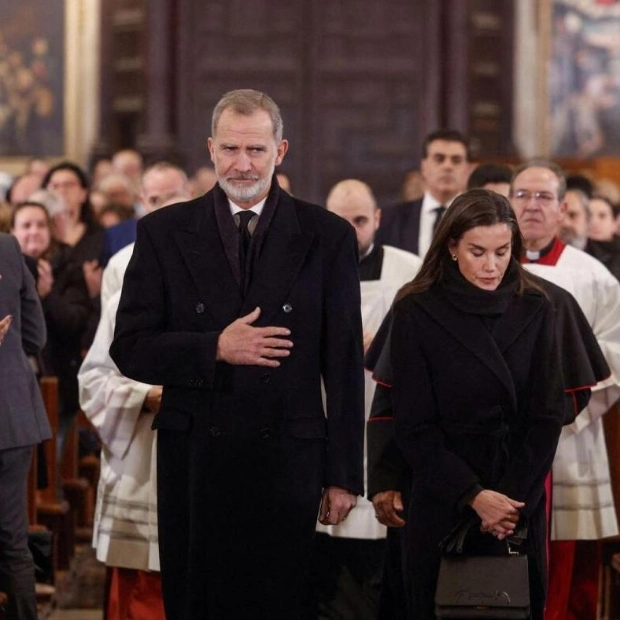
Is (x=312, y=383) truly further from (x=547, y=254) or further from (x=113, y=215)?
(x=113, y=215)

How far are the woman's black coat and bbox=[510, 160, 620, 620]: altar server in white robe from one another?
1497mm

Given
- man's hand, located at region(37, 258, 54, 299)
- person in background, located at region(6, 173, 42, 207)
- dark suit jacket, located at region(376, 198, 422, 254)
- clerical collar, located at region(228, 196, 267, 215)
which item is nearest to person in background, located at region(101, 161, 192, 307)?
Answer: man's hand, located at region(37, 258, 54, 299)

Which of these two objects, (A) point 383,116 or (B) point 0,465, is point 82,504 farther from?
(A) point 383,116

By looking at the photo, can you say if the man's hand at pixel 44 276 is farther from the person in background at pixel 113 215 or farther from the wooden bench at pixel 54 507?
the person in background at pixel 113 215

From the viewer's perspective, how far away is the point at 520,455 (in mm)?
5414

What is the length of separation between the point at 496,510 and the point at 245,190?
1.18 metres

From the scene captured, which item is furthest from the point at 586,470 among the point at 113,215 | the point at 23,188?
the point at 23,188

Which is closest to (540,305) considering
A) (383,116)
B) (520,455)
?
(520,455)

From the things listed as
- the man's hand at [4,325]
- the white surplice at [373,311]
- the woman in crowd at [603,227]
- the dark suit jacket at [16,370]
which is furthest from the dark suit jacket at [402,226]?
the man's hand at [4,325]

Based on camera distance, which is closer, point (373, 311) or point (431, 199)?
point (373, 311)

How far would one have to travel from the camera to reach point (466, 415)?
542cm

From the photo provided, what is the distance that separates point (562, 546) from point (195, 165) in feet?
30.0

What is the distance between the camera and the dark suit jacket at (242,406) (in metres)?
5.05

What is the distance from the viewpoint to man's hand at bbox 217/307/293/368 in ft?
16.2
